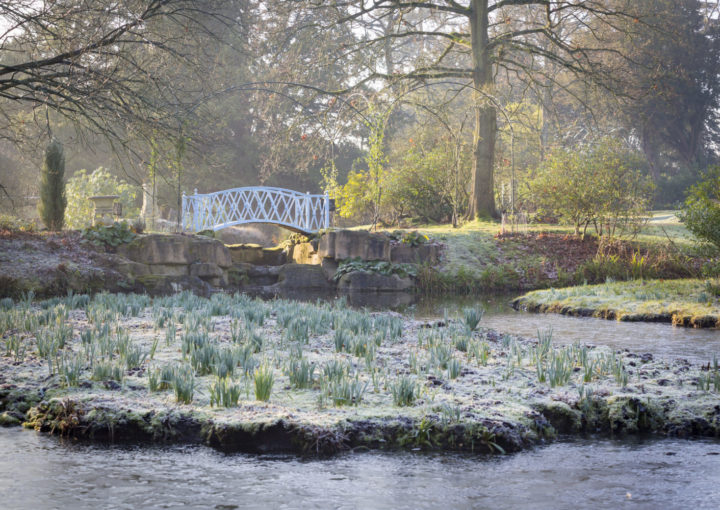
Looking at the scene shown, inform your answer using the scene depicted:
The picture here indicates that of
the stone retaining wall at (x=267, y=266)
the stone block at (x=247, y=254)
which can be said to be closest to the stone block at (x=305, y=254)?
the stone retaining wall at (x=267, y=266)

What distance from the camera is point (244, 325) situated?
6508mm

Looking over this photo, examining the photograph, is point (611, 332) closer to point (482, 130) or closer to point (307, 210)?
point (307, 210)

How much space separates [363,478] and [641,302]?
26.9ft

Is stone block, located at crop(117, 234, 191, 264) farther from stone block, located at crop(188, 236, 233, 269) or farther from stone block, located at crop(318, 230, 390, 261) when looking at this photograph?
stone block, located at crop(318, 230, 390, 261)

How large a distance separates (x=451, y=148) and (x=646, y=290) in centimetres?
1172

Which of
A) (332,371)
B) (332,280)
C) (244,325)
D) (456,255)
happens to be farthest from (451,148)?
(332,371)

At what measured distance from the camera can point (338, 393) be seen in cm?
412

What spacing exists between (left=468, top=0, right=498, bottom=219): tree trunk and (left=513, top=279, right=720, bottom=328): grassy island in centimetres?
782

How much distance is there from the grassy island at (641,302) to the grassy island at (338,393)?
405 centimetres

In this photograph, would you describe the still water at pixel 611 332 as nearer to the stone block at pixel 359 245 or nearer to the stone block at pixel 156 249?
the stone block at pixel 359 245

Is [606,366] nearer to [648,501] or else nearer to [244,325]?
[648,501]

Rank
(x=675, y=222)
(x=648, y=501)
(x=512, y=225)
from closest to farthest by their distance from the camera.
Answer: (x=648, y=501), (x=512, y=225), (x=675, y=222)

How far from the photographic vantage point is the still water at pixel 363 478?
2.97m

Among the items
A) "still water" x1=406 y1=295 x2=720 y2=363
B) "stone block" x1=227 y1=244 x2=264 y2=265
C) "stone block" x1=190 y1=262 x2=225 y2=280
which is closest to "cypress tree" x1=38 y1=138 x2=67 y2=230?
"stone block" x1=190 y1=262 x2=225 y2=280
